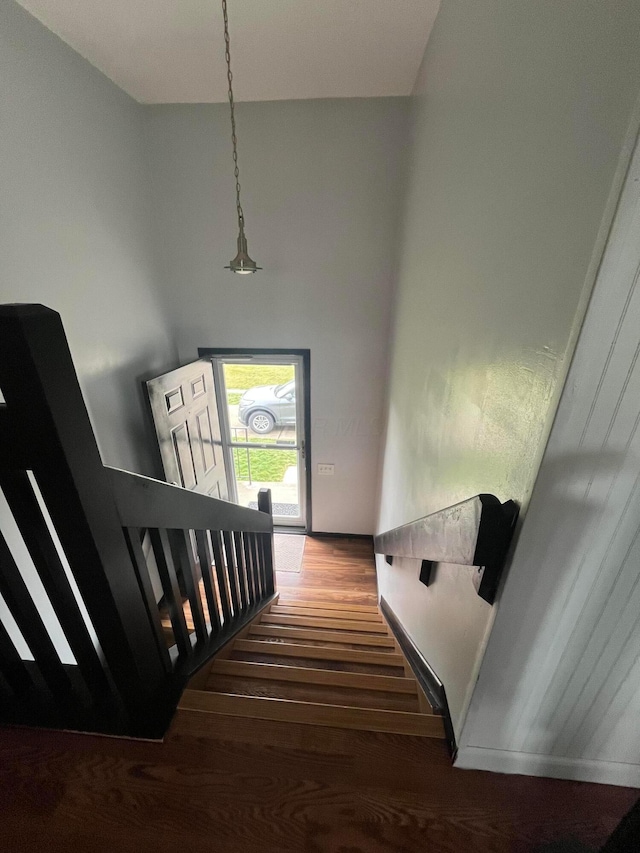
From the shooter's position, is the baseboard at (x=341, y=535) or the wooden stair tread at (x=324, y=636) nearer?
the wooden stair tread at (x=324, y=636)

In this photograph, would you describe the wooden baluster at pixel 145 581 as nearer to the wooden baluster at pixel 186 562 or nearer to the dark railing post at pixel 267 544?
the wooden baluster at pixel 186 562

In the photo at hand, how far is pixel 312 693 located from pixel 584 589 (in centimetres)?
105

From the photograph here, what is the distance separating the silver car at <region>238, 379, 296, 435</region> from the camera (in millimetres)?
3336

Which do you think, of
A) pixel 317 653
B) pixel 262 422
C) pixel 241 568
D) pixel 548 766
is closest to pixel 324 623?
pixel 317 653

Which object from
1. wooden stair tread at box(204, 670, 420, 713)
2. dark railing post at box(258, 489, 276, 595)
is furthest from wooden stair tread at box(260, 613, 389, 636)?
wooden stair tread at box(204, 670, 420, 713)

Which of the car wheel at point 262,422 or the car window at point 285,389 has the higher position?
the car window at point 285,389

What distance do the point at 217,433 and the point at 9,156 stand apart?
2216 millimetres

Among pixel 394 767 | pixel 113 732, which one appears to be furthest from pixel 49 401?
pixel 394 767

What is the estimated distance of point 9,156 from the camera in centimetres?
142

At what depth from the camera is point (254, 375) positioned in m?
3.35

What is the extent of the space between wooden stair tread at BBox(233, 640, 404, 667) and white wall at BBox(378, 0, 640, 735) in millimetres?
189

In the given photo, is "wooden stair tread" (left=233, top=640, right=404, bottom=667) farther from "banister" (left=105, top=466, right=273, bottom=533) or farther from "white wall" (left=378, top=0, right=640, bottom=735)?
"banister" (left=105, top=466, right=273, bottom=533)

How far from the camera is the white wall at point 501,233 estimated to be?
482mm

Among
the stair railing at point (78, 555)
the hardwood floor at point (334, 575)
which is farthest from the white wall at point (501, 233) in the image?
the hardwood floor at point (334, 575)
